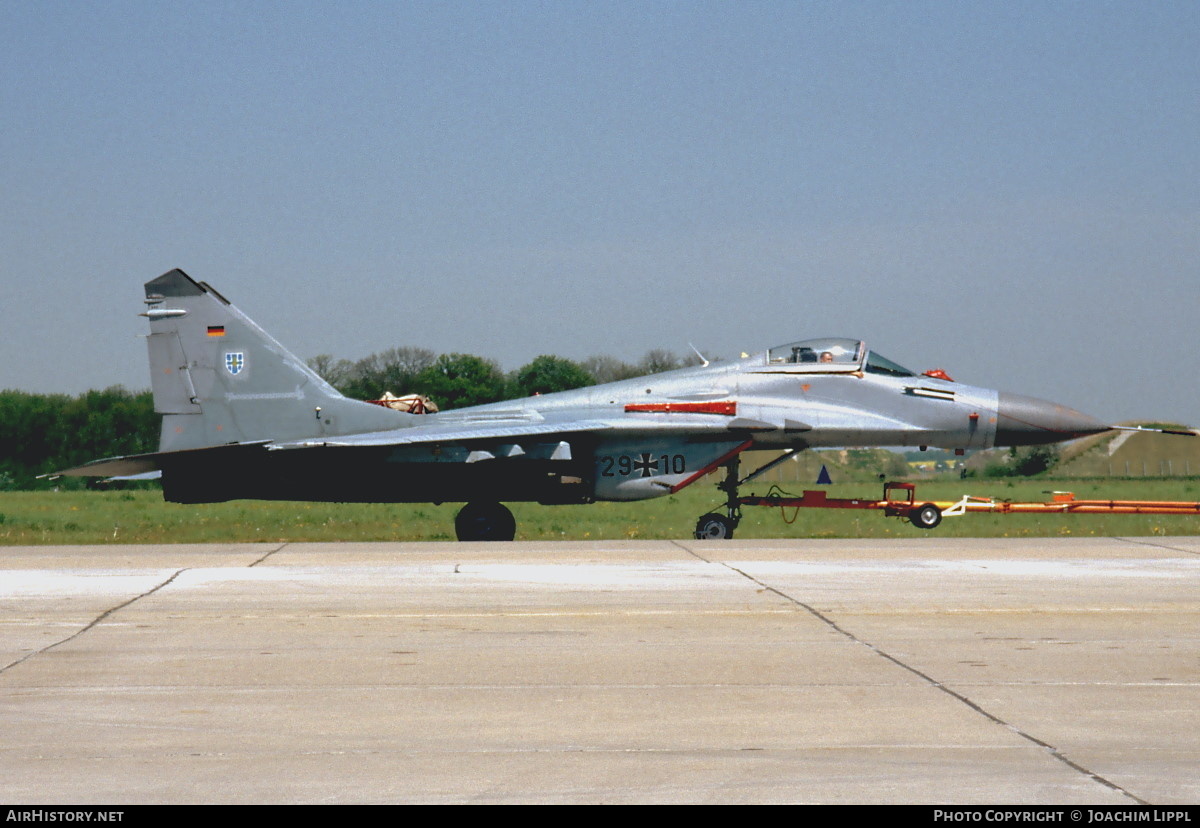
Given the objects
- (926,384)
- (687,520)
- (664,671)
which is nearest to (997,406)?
(926,384)

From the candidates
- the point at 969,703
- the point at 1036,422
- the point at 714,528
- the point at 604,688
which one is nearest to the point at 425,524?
the point at 714,528

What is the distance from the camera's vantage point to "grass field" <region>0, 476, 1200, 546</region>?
75.5 ft

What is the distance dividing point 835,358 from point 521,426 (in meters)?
5.17

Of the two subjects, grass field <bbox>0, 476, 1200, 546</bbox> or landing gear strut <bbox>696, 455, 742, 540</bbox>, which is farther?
grass field <bbox>0, 476, 1200, 546</bbox>

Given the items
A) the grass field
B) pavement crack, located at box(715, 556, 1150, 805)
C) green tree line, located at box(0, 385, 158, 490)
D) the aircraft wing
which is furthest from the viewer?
green tree line, located at box(0, 385, 158, 490)

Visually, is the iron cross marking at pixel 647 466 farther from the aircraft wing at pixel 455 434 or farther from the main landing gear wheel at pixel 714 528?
the main landing gear wheel at pixel 714 528

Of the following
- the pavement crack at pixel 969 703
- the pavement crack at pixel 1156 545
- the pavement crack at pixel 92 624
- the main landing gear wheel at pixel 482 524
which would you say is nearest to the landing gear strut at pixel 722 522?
the main landing gear wheel at pixel 482 524

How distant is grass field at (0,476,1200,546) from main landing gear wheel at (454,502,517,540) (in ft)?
3.39

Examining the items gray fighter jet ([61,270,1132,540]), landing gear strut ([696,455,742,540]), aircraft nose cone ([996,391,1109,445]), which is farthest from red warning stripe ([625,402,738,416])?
aircraft nose cone ([996,391,1109,445])

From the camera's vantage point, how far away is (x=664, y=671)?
25.2ft

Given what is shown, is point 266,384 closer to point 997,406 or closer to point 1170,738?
point 997,406

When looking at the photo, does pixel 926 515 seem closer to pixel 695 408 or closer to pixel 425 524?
pixel 695 408

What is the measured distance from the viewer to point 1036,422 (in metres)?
21.0

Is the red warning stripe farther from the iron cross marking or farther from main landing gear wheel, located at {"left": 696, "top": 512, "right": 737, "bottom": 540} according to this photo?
main landing gear wheel, located at {"left": 696, "top": 512, "right": 737, "bottom": 540}
